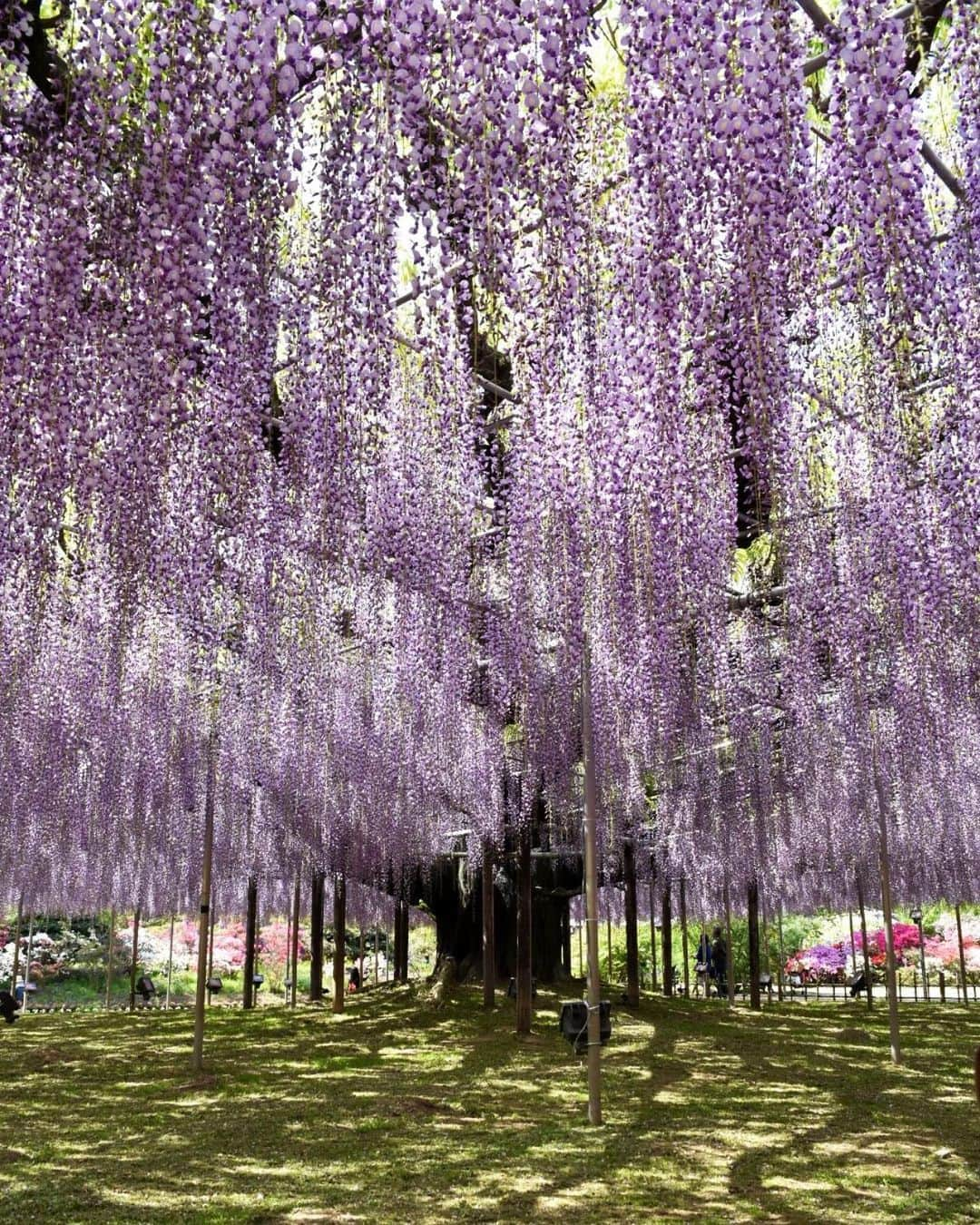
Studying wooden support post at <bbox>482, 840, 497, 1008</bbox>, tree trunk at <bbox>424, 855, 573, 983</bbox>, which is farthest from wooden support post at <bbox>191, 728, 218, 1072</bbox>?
tree trunk at <bbox>424, 855, 573, 983</bbox>

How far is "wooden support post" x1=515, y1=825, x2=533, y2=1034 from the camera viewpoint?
11844 millimetres

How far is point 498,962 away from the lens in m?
18.2

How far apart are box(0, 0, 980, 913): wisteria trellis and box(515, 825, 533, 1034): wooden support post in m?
1.06

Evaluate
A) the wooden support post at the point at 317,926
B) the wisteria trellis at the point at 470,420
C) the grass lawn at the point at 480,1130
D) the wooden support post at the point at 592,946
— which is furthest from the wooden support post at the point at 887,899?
the wooden support post at the point at 317,926

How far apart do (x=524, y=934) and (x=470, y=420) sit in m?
5.99

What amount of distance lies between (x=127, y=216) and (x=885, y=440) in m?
5.28

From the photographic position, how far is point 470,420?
7.96 metres

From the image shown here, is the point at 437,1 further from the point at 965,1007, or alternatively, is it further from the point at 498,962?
the point at 965,1007

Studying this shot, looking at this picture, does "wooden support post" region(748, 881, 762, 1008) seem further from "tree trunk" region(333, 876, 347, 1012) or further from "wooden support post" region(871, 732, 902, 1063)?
"wooden support post" region(871, 732, 902, 1063)

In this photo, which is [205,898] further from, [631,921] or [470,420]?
[631,921]

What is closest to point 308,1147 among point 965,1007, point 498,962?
point 498,962

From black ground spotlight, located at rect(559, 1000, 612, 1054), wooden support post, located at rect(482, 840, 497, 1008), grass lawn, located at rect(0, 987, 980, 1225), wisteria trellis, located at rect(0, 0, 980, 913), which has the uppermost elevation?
wisteria trellis, located at rect(0, 0, 980, 913)

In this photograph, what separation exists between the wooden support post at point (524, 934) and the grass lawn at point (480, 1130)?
1.17 ft

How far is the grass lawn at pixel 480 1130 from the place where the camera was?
5.66 m
